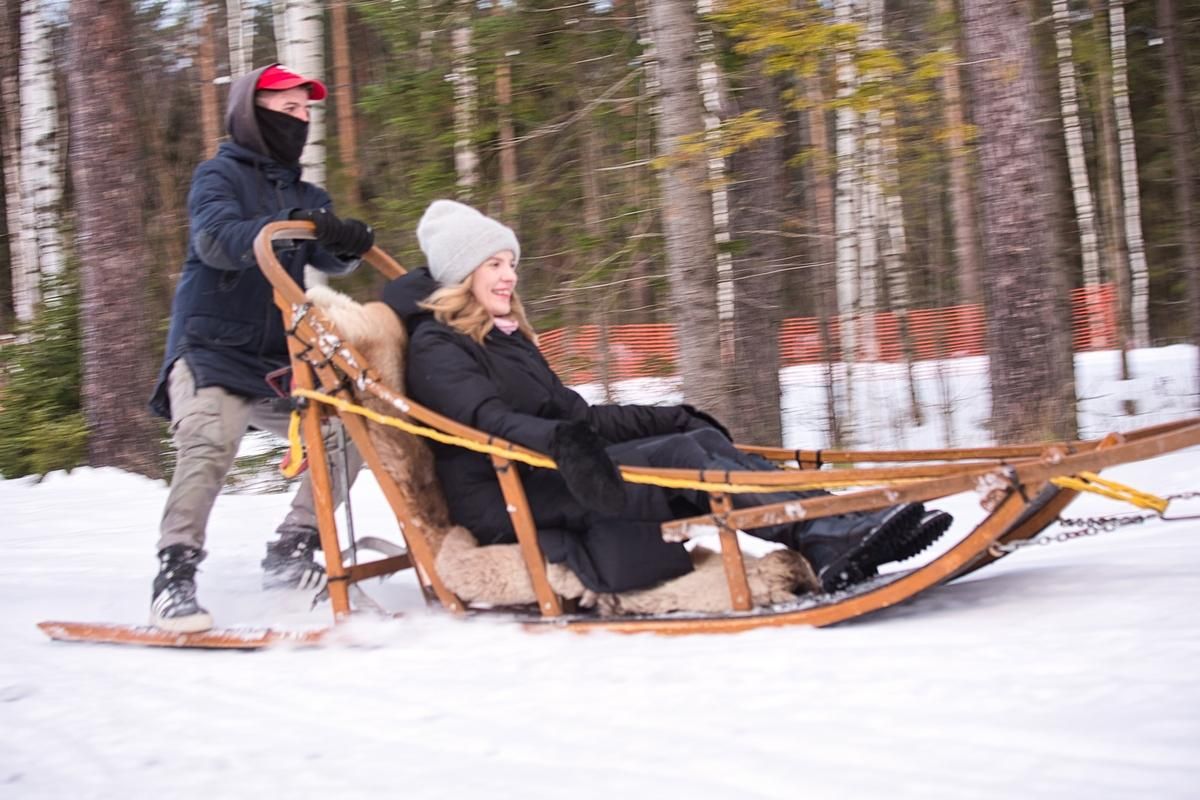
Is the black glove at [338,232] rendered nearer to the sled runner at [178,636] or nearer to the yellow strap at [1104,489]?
the sled runner at [178,636]

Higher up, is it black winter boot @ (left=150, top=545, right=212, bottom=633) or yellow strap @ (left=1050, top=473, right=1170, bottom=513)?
yellow strap @ (left=1050, top=473, right=1170, bottom=513)

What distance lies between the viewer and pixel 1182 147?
10.8 meters

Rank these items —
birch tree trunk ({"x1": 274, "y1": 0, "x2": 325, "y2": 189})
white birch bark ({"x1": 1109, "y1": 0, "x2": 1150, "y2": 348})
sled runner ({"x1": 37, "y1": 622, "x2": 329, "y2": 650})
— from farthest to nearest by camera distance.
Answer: white birch bark ({"x1": 1109, "y1": 0, "x2": 1150, "y2": 348}) < birch tree trunk ({"x1": 274, "y1": 0, "x2": 325, "y2": 189}) < sled runner ({"x1": 37, "y1": 622, "x2": 329, "y2": 650})

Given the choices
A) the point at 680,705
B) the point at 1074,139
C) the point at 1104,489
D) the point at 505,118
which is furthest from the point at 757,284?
the point at 1074,139

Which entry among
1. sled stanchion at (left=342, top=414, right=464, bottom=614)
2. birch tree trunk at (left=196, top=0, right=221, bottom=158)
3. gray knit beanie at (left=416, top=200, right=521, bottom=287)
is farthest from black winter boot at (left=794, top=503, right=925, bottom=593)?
birch tree trunk at (left=196, top=0, right=221, bottom=158)

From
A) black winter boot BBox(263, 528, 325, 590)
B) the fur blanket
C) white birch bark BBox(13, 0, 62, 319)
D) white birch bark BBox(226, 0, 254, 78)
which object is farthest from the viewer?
white birch bark BBox(226, 0, 254, 78)

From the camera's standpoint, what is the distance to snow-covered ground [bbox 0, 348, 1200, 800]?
2123mm

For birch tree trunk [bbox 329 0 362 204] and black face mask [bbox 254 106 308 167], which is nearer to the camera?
black face mask [bbox 254 106 308 167]

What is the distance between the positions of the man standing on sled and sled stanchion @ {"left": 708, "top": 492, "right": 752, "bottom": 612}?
1695mm

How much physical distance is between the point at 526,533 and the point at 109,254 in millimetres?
6194

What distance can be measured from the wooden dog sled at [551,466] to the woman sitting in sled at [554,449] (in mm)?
81

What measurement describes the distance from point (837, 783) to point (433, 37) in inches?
304

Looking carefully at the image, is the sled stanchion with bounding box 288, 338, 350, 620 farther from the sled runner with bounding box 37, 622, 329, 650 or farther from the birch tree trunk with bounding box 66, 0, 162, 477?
the birch tree trunk with bounding box 66, 0, 162, 477

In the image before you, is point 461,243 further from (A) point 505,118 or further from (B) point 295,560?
(A) point 505,118
